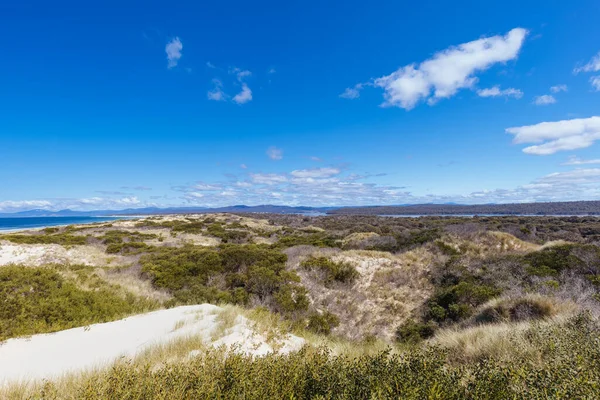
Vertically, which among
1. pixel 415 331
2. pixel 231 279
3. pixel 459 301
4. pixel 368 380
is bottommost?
pixel 415 331

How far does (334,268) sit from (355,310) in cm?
342

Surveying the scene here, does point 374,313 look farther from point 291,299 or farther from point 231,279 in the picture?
point 231,279

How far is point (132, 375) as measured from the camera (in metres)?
3.74

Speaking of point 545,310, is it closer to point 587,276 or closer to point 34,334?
point 587,276

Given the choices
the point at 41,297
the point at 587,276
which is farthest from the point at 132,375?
the point at 587,276

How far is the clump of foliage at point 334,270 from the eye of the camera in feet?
50.1

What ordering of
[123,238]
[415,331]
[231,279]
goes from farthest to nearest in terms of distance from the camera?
[123,238], [231,279], [415,331]

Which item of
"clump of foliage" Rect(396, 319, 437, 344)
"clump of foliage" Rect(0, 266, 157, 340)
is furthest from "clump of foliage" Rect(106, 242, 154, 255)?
"clump of foliage" Rect(396, 319, 437, 344)

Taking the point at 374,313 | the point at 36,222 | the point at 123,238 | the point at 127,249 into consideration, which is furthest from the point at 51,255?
the point at 36,222

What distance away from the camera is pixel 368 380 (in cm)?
333

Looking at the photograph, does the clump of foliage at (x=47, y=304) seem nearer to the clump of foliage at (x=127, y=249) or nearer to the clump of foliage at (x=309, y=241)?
the clump of foliage at (x=309, y=241)

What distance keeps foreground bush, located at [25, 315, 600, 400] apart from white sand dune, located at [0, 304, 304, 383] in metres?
2.07

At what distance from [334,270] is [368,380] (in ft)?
40.9

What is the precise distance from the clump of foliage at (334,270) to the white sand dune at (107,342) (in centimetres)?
752
